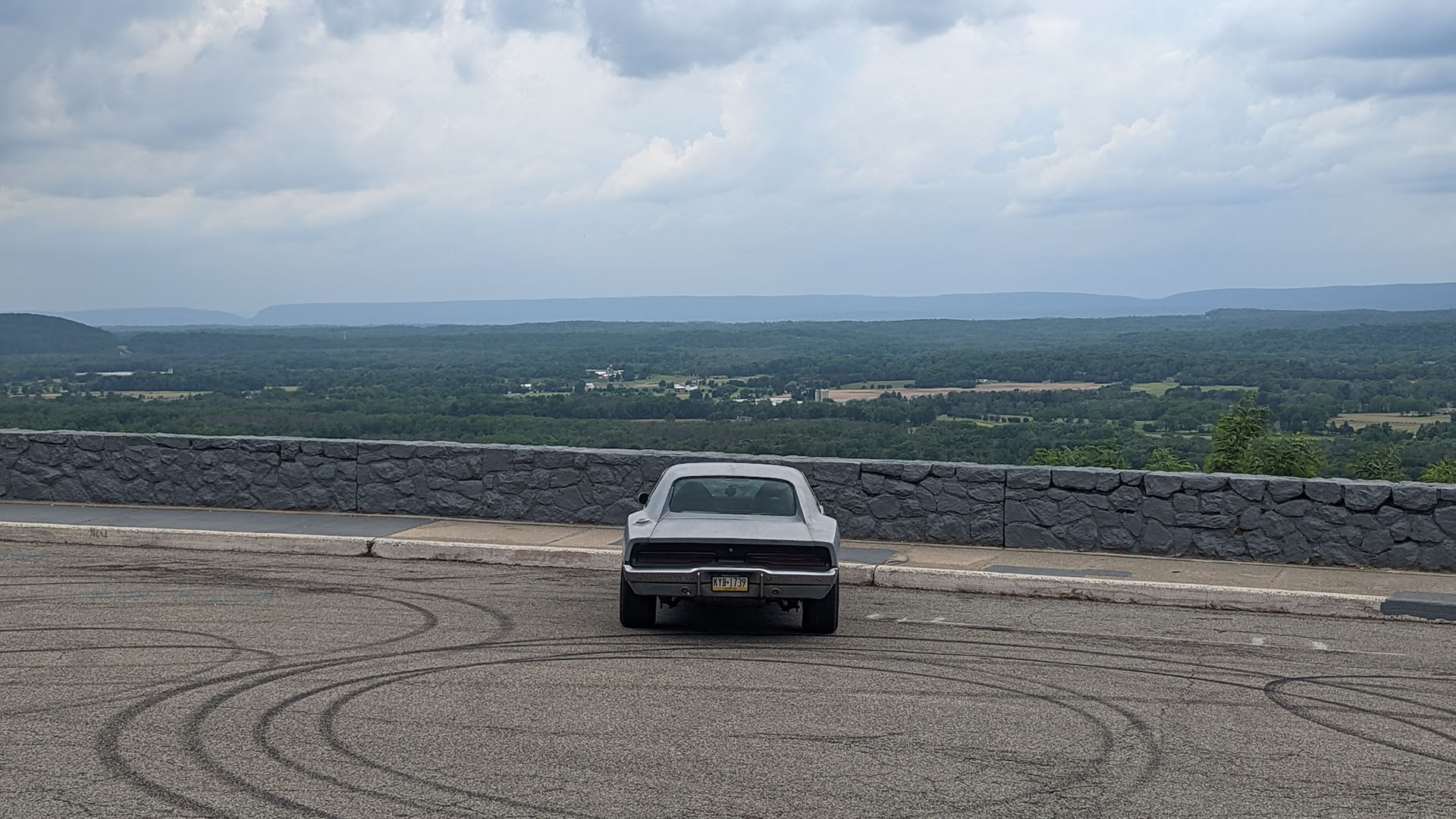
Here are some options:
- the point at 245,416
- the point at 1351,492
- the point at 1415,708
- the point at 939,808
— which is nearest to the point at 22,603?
the point at 939,808

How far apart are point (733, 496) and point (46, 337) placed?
166 meters

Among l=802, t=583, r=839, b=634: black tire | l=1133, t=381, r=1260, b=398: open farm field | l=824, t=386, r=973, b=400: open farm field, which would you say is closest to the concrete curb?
l=802, t=583, r=839, b=634: black tire

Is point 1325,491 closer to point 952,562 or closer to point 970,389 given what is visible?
point 952,562

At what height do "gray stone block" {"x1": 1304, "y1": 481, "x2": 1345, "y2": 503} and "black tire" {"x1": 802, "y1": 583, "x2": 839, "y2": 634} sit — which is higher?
"gray stone block" {"x1": 1304, "y1": 481, "x2": 1345, "y2": 503}

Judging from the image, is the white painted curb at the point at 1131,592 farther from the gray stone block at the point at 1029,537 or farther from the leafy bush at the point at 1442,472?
the leafy bush at the point at 1442,472

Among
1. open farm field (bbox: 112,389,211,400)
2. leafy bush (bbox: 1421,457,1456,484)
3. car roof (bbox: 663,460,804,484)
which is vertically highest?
car roof (bbox: 663,460,804,484)

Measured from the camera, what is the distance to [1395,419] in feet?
236

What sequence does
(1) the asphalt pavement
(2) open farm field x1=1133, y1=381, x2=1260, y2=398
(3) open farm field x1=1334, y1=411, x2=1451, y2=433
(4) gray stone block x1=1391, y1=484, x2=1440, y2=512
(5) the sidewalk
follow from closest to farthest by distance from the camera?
(1) the asphalt pavement, (5) the sidewalk, (4) gray stone block x1=1391, y1=484, x2=1440, y2=512, (3) open farm field x1=1334, y1=411, x2=1451, y2=433, (2) open farm field x1=1133, y1=381, x2=1260, y2=398

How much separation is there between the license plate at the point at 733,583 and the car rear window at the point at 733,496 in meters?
1.01

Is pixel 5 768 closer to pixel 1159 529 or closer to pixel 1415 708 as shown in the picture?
pixel 1415 708

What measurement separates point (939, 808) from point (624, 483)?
9.66 meters

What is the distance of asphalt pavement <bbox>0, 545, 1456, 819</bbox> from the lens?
6.32 m

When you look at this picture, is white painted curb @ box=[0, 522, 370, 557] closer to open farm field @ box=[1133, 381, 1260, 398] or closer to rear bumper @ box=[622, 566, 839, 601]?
rear bumper @ box=[622, 566, 839, 601]

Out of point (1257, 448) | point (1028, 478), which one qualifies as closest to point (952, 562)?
point (1028, 478)
